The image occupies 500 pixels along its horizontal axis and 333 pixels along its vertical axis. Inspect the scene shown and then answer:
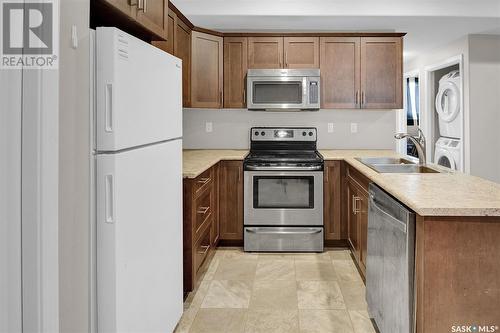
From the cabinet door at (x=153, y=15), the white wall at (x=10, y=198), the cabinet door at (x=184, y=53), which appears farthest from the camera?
the cabinet door at (x=184, y=53)

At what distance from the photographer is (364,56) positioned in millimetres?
4355

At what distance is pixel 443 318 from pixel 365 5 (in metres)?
3.19

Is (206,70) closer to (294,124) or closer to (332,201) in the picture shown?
(294,124)

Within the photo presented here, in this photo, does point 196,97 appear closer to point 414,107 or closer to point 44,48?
point 44,48

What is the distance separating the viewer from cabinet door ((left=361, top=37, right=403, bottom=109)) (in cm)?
435

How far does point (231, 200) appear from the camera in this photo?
13.5 ft

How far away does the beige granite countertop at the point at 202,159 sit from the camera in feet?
9.41

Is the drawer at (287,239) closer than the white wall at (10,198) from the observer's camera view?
No

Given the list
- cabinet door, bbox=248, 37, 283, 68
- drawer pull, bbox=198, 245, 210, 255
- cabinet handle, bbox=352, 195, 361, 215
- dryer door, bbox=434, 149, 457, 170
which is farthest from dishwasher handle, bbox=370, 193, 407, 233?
dryer door, bbox=434, 149, 457, 170

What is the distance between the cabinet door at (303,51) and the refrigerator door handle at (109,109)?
10.3 ft

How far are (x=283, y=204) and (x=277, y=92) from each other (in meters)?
1.13

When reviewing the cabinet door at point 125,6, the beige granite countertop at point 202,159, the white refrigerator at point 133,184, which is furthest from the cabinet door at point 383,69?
the cabinet door at point 125,6

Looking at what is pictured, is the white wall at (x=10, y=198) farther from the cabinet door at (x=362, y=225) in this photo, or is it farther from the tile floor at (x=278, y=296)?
the cabinet door at (x=362, y=225)

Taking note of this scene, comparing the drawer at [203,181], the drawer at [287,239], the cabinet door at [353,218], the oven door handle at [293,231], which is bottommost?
the drawer at [287,239]
